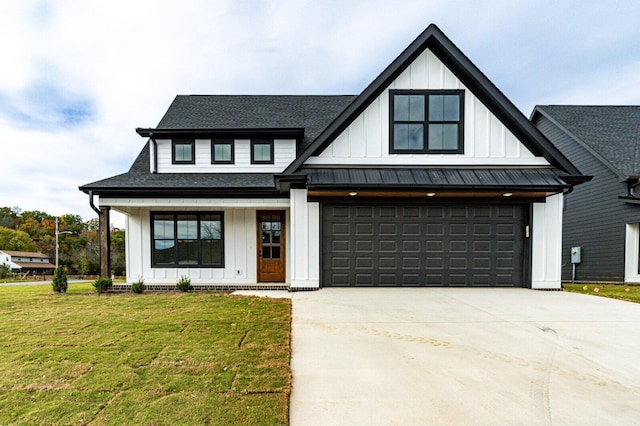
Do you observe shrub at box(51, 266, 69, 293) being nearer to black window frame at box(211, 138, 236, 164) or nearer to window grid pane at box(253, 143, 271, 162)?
black window frame at box(211, 138, 236, 164)

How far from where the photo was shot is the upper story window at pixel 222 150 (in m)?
9.91

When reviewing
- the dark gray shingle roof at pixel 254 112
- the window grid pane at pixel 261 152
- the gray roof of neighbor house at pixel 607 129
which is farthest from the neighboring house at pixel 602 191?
the window grid pane at pixel 261 152

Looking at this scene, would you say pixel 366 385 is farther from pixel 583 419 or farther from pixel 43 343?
pixel 43 343

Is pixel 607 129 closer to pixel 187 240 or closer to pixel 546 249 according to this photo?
pixel 546 249

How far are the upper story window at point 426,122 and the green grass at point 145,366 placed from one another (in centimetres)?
538

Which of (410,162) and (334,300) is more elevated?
(410,162)

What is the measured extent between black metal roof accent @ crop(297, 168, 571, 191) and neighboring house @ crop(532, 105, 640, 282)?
684cm

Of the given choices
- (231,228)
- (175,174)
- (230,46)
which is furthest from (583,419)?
(230,46)

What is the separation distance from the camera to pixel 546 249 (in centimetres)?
793

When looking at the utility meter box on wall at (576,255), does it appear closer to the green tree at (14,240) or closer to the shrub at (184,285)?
the shrub at (184,285)

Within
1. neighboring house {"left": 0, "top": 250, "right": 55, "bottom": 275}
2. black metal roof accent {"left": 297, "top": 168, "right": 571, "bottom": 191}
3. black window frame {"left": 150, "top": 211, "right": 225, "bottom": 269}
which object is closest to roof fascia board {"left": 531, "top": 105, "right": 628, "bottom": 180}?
black metal roof accent {"left": 297, "top": 168, "right": 571, "bottom": 191}

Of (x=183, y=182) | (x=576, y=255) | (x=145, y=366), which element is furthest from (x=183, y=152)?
(x=576, y=255)

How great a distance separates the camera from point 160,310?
19.3 feet

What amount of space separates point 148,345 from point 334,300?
3.66 metres
